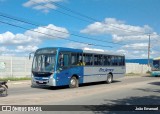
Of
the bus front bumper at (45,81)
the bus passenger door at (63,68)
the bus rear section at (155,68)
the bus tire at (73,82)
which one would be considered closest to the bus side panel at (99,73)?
the bus tire at (73,82)

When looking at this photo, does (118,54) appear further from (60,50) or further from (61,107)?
(61,107)

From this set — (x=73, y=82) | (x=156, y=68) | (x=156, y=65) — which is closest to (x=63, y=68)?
(x=73, y=82)

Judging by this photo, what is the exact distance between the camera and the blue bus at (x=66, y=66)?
74.5 ft

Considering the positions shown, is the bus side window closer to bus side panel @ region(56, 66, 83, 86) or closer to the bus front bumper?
bus side panel @ region(56, 66, 83, 86)

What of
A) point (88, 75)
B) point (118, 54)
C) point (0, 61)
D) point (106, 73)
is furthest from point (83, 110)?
point (0, 61)

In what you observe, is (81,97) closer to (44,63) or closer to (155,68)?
(44,63)

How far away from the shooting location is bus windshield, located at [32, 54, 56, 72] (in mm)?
22766

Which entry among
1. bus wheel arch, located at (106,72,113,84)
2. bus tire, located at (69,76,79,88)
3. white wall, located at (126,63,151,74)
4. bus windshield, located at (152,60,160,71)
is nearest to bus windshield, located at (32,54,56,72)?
bus tire, located at (69,76,79,88)

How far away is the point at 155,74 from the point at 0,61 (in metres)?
22.4

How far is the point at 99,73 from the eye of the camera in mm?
28766

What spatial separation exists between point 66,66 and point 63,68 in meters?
0.42

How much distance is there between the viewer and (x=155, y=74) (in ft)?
156

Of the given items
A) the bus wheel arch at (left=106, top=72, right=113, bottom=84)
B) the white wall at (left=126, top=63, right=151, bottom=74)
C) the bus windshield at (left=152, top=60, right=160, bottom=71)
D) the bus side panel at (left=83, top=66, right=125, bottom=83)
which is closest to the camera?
the bus side panel at (left=83, top=66, right=125, bottom=83)

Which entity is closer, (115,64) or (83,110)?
(83,110)
